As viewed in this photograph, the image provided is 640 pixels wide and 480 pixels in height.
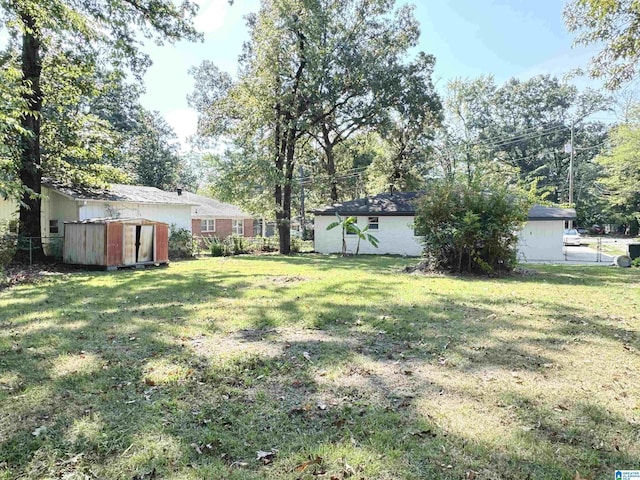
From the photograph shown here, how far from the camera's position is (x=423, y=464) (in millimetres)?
2549

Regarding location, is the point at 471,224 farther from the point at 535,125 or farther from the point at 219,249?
the point at 535,125

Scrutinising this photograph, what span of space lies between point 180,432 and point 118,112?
1439 inches

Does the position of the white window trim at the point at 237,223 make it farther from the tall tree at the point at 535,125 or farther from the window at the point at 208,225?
the tall tree at the point at 535,125

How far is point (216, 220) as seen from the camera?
102 ft

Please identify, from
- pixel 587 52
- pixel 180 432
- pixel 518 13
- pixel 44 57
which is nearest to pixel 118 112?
pixel 44 57

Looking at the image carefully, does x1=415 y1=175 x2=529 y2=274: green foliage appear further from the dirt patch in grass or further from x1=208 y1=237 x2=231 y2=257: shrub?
x1=208 y1=237 x2=231 y2=257: shrub

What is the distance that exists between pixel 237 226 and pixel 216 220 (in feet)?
7.33

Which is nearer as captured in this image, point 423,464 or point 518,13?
point 423,464

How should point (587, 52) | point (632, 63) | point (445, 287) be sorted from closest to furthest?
point (445, 287) < point (632, 63) < point (587, 52)

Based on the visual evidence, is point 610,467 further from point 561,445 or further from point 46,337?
point 46,337

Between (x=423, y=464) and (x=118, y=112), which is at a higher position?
(x=118, y=112)

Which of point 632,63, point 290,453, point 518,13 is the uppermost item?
point 518,13

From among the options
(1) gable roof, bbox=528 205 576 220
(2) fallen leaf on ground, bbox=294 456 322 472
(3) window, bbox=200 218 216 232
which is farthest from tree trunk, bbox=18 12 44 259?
(1) gable roof, bbox=528 205 576 220

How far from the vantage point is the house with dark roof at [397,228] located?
1911 cm
